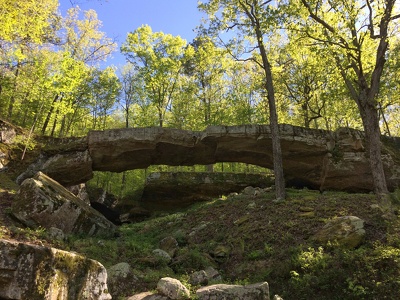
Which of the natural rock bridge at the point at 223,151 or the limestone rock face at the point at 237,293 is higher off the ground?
the natural rock bridge at the point at 223,151

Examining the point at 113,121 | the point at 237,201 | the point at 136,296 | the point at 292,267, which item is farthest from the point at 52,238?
the point at 113,121

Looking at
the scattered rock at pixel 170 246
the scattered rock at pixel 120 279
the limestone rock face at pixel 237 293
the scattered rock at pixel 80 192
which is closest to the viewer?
the limestone rock face at pixel 237 293

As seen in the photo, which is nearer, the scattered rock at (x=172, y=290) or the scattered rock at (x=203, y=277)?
the scattered rock at (x=172, y=290)

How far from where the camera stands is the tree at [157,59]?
76.7ft

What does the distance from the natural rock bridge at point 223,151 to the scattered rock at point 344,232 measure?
753 centimetres

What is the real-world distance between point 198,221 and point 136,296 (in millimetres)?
6186

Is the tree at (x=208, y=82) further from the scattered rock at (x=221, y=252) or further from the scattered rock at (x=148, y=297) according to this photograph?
the scattered rock at (x=148, y=297)

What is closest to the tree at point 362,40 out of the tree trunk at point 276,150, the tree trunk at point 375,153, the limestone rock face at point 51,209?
the tree trunk at point 375,153

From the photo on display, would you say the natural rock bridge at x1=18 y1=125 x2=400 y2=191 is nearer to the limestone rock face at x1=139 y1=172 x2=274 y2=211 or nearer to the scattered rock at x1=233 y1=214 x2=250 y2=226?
the limestone rock face at x1=139 y1=172 x2=274 y2=211

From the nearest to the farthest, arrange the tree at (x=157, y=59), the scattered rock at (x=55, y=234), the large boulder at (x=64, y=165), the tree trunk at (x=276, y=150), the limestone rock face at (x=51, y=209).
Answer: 1. the scattered rock at (x=55, y=234)
2. the limestone rock face at (x=51, y=209)
3. the tree trunk at (x=276, y=150)
4. the large boulder at (x=64, y=165)
5. the tree at (x=157, y=59)

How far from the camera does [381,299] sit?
18.2 feet

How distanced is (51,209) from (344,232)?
8.66 meters

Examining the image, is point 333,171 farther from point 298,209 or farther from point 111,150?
point 111,150

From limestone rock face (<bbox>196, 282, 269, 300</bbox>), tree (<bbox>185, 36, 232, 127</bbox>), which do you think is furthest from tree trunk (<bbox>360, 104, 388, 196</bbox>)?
tree (<bbox>185, 36, 232, 127</bbox>)
